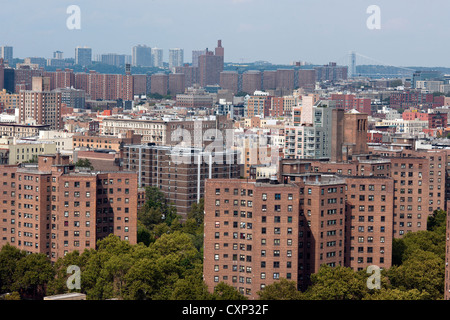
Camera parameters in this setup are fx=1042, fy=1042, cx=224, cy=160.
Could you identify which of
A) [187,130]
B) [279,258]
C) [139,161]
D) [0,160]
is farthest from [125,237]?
[187,130]

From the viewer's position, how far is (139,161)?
4775cm

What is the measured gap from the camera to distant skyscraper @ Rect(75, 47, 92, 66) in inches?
5517

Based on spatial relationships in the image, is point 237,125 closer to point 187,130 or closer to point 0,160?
point 187,130

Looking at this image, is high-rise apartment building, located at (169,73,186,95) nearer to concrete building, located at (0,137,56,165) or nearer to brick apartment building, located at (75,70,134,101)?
brick apartment building, located at (75,70,134,101)

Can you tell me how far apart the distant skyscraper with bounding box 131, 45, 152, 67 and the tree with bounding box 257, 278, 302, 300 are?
131488 millimetres

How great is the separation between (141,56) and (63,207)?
419 feet

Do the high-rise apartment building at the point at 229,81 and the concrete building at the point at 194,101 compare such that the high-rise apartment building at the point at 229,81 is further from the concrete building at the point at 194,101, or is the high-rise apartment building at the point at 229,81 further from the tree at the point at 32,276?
the tree at the point at 32,276

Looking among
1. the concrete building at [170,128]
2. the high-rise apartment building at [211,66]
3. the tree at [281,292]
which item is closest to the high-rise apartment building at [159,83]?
the high-rise apartment building at [211,66]

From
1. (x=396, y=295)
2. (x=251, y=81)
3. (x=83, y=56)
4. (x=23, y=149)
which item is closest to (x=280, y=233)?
(x=396, y=295)

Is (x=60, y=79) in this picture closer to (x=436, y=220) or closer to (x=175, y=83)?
(x=175, y=83)

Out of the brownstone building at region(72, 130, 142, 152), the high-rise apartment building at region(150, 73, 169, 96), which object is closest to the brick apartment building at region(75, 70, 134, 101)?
the high-rise apartment building at region(150, 73, 169, 96)

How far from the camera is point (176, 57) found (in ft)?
545

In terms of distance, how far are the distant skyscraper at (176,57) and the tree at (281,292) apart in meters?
136

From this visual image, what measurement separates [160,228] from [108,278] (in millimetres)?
10755
